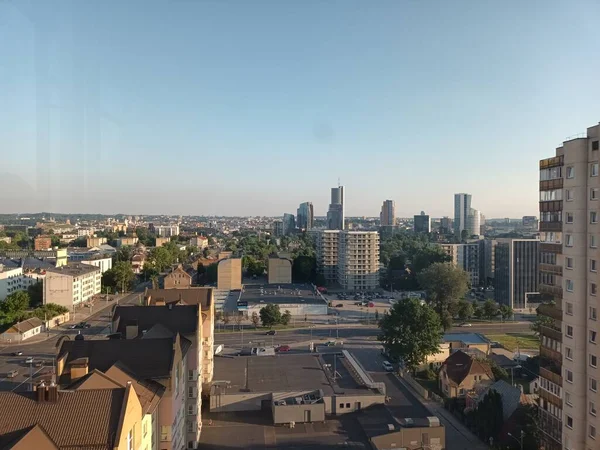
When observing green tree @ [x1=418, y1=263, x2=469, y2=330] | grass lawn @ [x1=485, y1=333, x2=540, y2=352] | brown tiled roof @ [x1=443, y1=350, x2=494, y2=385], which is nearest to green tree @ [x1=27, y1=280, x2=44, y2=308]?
green tree @ [x1=418, y1=263, x2=469, y2=330]

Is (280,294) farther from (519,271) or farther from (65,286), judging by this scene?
(519,271)

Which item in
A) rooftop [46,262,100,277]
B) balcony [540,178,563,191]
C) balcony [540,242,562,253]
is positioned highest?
balcony [540,178,563,191]

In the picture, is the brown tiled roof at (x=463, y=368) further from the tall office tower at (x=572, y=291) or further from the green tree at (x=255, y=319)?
the green tree at (x=255, y=319)

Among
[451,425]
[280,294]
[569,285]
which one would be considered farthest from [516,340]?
[569,285]

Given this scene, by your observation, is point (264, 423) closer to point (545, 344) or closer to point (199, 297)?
point (199, 297)

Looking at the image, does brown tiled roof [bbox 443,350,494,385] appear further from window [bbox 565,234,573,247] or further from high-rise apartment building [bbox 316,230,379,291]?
high-rise apartment building [bbox 316,230,379,291]

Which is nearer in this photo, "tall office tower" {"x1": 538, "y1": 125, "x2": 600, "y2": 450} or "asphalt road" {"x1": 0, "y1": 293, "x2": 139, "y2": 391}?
"tall office tower" {"x1": 538, "y1": 125, "x2": 600, "y2": 450}
